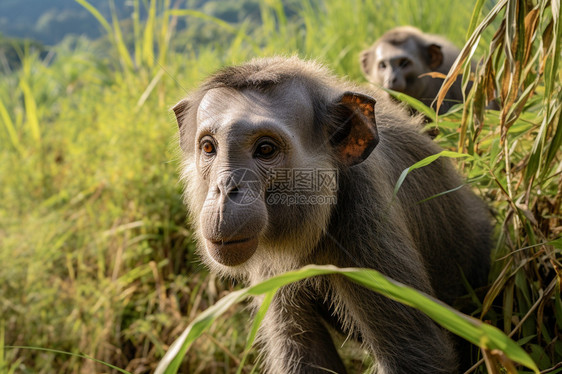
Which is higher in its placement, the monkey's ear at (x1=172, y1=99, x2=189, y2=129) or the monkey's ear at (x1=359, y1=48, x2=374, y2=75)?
the monkey's ear at (x1=172, y1=99, x2=189, y2=129)

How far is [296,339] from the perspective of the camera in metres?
3.27

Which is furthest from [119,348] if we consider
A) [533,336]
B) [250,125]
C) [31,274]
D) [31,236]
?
[533,336]

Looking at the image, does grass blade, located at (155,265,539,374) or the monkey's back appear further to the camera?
the monkey's back

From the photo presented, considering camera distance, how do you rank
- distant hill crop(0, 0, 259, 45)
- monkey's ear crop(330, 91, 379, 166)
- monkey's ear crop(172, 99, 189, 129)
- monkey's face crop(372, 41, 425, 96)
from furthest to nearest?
distant hill crop(0, 0, 259, 45) → monkey's face crop(372, 41, 425, 96) → monkey's ear crop(172, 99, 189, 129) → monkey's ear crop(330, 91, 379, 166)

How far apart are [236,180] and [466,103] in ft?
4.33

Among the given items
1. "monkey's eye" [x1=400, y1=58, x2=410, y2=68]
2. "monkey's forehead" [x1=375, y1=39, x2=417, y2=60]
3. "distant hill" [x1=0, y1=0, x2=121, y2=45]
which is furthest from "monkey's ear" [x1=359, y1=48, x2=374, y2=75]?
"distant hill" [x1=0, y1=0, x2=121, y2=45]

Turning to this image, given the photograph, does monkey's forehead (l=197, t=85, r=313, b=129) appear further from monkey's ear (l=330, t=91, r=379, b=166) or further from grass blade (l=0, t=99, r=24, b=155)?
grass blade (l=0, t=99, r=24, b=155)

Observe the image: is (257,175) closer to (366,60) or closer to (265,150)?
(265,150)

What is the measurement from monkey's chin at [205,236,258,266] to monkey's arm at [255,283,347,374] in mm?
889

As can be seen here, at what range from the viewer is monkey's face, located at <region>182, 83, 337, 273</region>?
2307mm

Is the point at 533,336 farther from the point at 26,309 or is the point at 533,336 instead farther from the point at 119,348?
the point at 26,309

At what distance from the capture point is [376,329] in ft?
9.03

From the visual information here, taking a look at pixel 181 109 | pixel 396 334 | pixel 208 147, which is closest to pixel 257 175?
pixel 208 147

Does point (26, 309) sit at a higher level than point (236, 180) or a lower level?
lower
